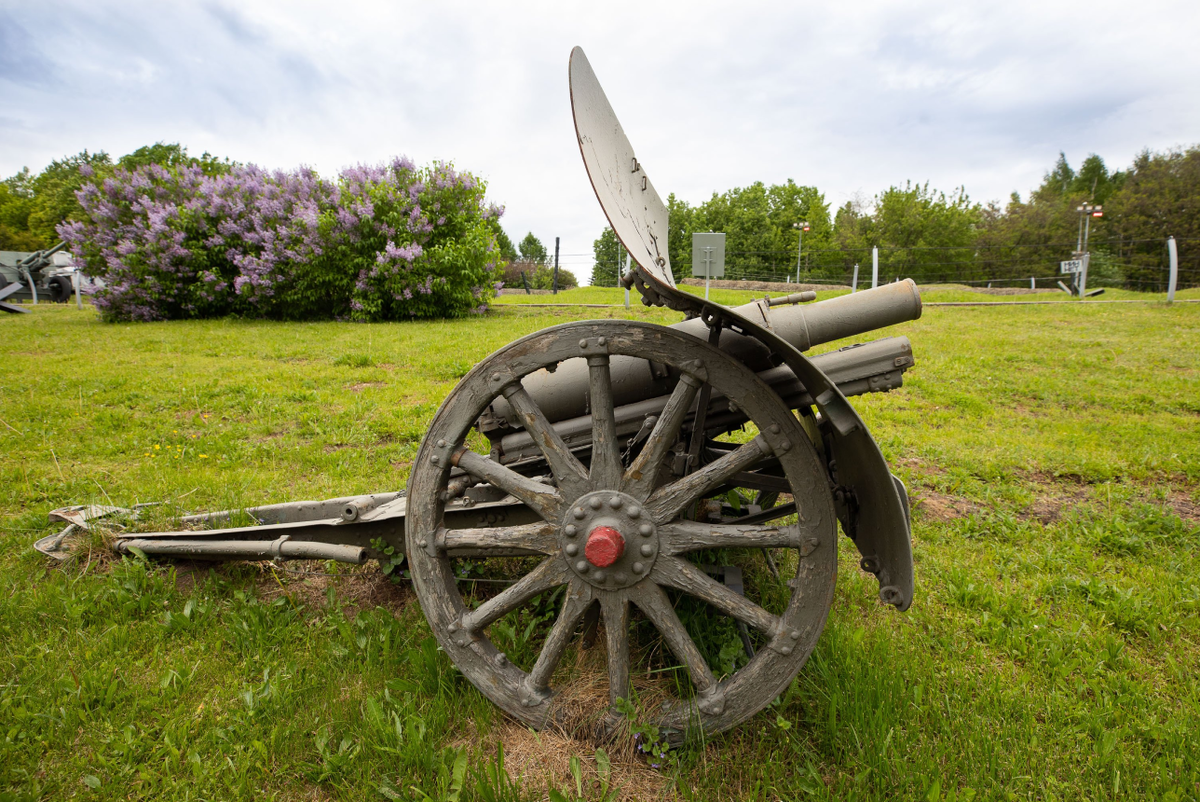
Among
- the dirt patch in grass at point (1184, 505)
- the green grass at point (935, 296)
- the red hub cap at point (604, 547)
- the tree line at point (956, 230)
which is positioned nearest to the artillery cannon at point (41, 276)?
the green grass at point (935, 296)

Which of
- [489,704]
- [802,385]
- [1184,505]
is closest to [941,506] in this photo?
[1184,505]

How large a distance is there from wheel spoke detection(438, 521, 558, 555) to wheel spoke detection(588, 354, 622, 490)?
0.22m

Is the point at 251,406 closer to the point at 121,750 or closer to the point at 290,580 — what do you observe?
the point at 290,580

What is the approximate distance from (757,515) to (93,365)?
358 inches

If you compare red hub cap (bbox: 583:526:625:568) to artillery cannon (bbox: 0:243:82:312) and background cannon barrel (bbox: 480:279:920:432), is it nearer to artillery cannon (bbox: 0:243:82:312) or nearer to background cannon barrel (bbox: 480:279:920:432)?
background cannon barrel (bbox: 480:279:920:432)

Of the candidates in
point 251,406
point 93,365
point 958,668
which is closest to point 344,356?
point 251,406

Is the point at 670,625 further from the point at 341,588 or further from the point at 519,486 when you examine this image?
the point at 341,588

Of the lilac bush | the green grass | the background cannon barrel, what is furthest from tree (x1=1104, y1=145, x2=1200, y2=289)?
the background cannon barrel

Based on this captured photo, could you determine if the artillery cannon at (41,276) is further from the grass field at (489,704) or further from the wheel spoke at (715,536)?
the wheel spoke at (715,536)

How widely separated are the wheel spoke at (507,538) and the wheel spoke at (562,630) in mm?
150

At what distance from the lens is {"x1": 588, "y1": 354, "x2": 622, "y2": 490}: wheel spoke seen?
196 centimetres

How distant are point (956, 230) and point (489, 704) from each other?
54487 mm

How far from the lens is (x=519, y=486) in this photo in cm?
205

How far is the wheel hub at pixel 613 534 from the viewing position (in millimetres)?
1918
